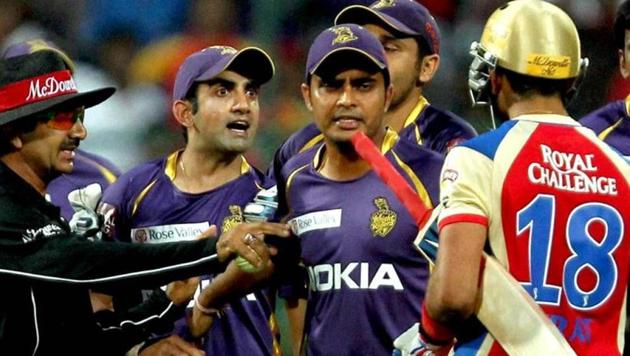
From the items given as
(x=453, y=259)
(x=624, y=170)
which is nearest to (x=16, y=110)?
(x=453, y=259)

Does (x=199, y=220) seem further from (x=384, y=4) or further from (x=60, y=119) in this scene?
(x=384, y=4)

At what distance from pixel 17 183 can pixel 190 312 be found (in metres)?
1.19

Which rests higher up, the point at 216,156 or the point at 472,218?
the point at 216,156

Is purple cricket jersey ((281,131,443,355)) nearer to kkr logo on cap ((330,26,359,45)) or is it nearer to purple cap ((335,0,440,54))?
kkr logo on cap ((330,26,359,45))

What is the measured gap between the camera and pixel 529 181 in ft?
14.6

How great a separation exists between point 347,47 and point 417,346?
1.47 m

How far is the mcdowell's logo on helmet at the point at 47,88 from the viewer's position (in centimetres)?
521

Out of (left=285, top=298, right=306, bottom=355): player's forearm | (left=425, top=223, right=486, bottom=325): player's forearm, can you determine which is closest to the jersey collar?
(left=425, top=223, right=486, bottom=325): player's forearm

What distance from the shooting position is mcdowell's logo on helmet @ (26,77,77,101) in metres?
5.21

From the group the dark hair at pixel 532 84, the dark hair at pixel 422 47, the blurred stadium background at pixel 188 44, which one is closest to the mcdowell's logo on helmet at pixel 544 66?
the dark hair at pixel 532 84

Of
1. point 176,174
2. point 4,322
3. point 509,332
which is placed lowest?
point 509,332

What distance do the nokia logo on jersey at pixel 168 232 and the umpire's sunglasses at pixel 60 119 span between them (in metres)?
1.01

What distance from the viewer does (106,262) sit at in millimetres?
5125

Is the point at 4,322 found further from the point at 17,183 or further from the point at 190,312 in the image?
the point at 190,312
